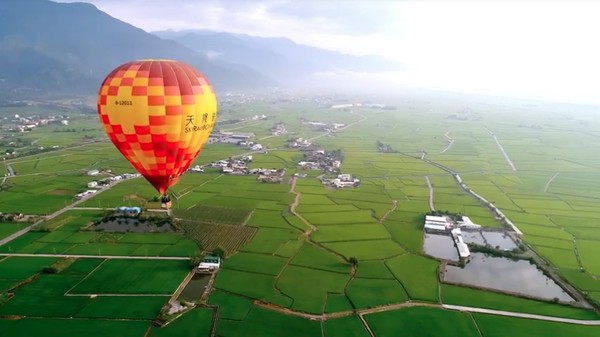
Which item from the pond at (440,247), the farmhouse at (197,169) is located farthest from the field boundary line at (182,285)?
the farmhouse at (197,169)

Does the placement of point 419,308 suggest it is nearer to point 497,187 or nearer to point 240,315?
point 240,315

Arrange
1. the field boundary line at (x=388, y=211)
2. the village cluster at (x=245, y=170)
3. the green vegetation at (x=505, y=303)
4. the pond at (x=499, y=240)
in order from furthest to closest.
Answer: the village cluster at (x=245, y=170) < the field boundary line at (x=388, y=211) < the pond at (x=499, y=240) < the green vegetation at (x=505, y=303)

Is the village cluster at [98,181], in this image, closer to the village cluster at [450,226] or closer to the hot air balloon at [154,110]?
the hot air balloon at [154,110]

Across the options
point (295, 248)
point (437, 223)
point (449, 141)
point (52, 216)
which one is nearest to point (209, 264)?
point (295, 248)

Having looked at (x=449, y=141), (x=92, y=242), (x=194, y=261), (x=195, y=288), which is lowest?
(x=449, y=141)

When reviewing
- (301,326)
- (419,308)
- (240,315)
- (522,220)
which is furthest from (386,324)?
(522,220)

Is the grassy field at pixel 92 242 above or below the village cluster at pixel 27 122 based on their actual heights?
above

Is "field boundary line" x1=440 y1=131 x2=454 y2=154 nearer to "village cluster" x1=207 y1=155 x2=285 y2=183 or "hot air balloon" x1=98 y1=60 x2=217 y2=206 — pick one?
"village cluster" x1=207 y1=155 x2=285 y2=183

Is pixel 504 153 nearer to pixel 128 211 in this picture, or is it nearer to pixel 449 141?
pixel 449 141
